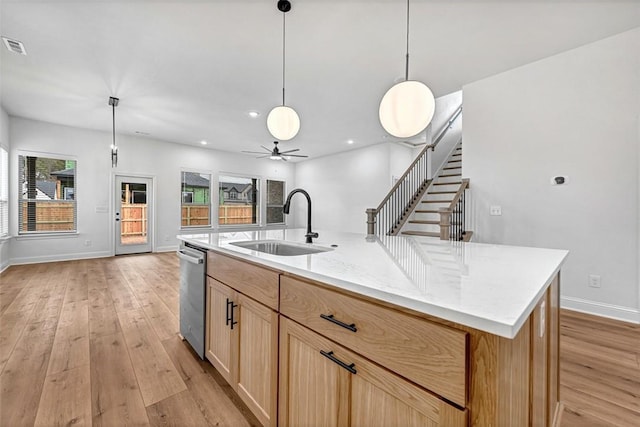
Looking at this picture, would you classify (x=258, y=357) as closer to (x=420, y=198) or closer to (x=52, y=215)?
(x=420, y=198)

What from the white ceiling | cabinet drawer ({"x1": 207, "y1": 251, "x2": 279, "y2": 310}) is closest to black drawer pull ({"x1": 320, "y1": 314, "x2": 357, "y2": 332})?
cabinet drawer ({"x1": 207, "y1": 251, "x2": 279, "y2": 310})

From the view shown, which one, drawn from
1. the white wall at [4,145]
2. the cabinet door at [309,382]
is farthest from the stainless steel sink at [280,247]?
the white wall at [4,145]

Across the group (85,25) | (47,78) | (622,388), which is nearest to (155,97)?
(47,78)

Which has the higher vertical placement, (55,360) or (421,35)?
(421,35)

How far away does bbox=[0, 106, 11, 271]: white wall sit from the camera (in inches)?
182

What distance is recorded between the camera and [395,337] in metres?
0.79

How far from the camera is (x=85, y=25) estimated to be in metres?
2.60

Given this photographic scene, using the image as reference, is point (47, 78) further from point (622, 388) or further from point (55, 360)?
point (622, 388)

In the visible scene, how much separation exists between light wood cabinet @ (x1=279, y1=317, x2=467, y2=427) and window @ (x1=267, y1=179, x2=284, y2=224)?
812 centimetres

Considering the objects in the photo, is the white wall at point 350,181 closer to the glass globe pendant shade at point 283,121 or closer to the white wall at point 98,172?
the white wall at point 98,172

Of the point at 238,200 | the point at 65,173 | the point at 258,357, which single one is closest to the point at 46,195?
the point at 65,173

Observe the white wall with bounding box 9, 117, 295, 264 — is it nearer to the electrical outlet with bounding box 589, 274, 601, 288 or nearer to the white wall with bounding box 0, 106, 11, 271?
the white wall with bounding box 0, 106, 11, 271

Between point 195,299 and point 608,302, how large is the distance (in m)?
3.97

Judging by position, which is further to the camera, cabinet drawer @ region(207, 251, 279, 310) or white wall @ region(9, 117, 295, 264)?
white wall @ region(9, 117, 295, 264)
